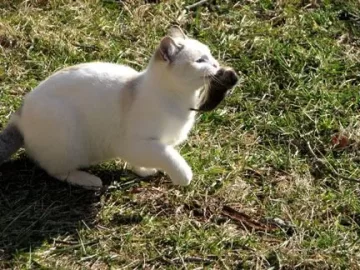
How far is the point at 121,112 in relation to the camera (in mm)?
4082

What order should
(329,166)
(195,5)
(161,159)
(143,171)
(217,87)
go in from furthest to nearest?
(195,5), (329,166), (143,171), (217,87), (161,159)

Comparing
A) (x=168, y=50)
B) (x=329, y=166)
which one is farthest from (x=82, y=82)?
(x=329, y=166)

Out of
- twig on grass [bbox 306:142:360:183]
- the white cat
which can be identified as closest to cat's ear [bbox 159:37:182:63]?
the white cat

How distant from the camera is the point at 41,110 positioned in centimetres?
406

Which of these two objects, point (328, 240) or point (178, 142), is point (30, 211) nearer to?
point (178, 142)

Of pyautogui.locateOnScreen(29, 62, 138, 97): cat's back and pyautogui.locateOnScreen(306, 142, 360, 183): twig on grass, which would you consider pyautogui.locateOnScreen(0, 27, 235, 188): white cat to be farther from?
pyautogui.locateOnScreen(306, 142, 360, 183): twig on grass

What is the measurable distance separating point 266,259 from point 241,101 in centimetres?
147

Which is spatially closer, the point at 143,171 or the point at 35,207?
the point at 35,207

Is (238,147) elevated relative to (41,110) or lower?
lower

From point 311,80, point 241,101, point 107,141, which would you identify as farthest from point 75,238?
point 311,80

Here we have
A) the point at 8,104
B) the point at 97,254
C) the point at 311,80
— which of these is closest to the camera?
the point at 97,254

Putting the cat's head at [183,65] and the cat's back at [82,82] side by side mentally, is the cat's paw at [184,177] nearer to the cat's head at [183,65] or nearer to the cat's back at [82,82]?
the cat's head at [183,65]

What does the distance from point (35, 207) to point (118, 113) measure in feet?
2.01

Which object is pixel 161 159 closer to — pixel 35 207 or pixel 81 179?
pixel 81 179
